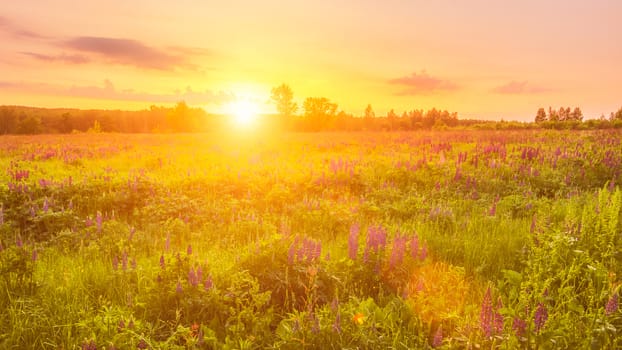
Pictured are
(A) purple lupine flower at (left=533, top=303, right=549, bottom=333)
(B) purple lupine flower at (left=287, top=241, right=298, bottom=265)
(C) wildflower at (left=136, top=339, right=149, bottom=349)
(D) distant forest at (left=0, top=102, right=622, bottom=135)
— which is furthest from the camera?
(D) distant forest at (left=0, top=102, right=622, bottom=135)

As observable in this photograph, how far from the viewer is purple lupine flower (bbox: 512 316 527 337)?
242 centimetres

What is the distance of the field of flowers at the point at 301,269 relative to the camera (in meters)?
2.63

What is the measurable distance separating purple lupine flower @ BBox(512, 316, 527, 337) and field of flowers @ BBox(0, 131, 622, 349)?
0.02 metres

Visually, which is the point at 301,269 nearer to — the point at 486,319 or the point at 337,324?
the point at 337,324

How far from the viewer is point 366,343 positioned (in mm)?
2504

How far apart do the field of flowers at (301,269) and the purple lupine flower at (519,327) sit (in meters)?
0.02

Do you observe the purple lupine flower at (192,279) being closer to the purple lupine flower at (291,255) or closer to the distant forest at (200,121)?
the purple lupine flower at (291,255)

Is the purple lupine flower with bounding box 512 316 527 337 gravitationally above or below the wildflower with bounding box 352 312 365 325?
above

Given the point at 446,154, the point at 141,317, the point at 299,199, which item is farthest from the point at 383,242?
the point at 446,154

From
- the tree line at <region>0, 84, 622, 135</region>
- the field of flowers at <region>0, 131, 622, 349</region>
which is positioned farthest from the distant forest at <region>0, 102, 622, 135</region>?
the field of flowers at <region>0, 131, 622, 349</region>

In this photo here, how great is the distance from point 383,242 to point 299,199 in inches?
144

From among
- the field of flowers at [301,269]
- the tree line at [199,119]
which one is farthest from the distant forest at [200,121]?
the field of flowers at [301,269]

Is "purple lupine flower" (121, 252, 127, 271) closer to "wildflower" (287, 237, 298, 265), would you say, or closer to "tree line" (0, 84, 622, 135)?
"wildflower" (287, 237, 298, 265)

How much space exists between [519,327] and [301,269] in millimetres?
1815
